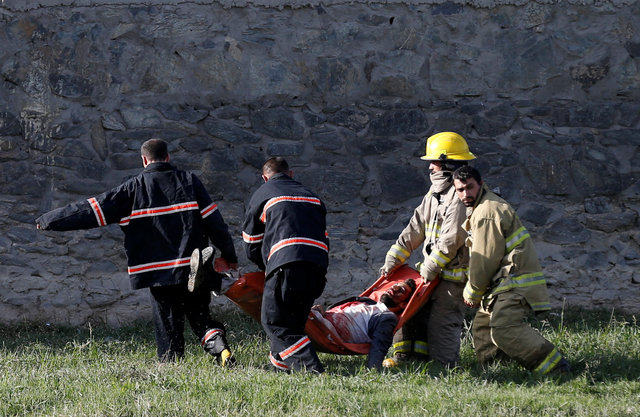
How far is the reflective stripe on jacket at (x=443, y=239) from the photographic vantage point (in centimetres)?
605

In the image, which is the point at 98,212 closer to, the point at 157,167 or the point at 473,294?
the point at 157,167

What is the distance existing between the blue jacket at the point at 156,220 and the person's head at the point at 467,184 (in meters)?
1.66

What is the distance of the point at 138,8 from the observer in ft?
25.9

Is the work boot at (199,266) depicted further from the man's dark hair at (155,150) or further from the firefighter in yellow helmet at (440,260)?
the firefighter in yellow helmet at (440,260)

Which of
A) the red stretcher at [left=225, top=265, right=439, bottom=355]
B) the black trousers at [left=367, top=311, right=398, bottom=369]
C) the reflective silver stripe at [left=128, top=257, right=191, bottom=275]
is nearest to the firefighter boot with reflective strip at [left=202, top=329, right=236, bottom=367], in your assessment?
the red stretcher at [left=225, top=265, right=439, bottom=355]

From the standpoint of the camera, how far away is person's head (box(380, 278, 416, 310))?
6180mm

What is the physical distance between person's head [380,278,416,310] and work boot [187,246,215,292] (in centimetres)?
126

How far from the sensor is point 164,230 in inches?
239

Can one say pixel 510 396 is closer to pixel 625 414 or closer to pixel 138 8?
pixel 625 414

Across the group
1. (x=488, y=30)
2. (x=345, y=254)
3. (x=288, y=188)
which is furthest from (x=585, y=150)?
(x=288, y=188)

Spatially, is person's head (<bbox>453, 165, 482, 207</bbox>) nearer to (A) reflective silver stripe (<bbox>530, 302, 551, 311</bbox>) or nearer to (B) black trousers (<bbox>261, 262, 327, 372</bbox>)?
(A) reflective silver stripe (<bbox>530, 302, 551, 311</bbox>)

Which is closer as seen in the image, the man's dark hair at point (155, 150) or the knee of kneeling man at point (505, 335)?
the knee of kneeling man at point (505, 335)

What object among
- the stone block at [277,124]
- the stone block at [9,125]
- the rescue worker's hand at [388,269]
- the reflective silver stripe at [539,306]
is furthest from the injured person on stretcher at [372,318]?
the stone block at [9,125]

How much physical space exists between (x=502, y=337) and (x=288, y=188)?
175cm
